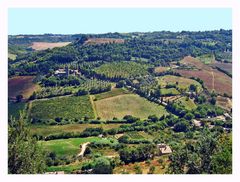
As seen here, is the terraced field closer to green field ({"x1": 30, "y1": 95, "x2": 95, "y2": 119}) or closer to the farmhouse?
green field ({"x1": 30, "y1": 95, "x2": 95, "y2": 119})

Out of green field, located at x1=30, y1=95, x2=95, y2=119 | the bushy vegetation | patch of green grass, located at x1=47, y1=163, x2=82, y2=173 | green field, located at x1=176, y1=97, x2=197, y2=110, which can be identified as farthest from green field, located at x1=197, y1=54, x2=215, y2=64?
patch of green grass, located at x1=47, y1=163, x2=82, y2=173

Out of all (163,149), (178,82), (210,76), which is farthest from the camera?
(210,76)

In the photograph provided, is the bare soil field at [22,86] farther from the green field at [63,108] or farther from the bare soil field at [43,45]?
the bare soil field at [43,45]

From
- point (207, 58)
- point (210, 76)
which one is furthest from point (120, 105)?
point (207, 58)


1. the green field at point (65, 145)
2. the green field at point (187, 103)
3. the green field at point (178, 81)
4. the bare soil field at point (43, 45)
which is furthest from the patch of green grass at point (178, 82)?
the bare soil field at point (43, 45)

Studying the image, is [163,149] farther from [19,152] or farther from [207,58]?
[207,58]

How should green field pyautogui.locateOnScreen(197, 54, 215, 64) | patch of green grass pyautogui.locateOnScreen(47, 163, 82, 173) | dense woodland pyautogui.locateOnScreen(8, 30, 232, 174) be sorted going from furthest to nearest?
green field pyautogui.locateOnScreen(197, 54, 215, 64) < dense woodland pyautogui.locateOnScreen(8, 30, 232, 174) < patch of green grass pyautogui.locateOnScreen(47, 163, 82, 173)
